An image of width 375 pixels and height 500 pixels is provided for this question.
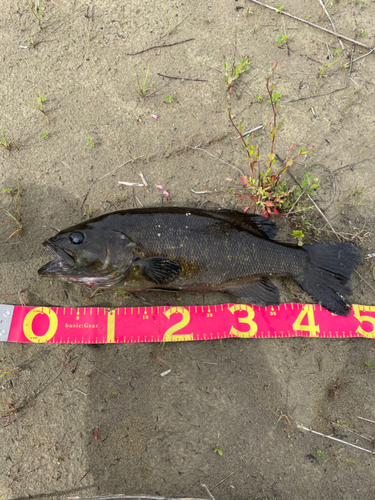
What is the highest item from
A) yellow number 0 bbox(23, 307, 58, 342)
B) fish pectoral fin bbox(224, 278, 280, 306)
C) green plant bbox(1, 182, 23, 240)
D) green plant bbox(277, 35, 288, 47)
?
green plant bbox(277, 35, 288, 47)

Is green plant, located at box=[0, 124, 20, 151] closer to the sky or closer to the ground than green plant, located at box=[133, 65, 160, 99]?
closer to the ground

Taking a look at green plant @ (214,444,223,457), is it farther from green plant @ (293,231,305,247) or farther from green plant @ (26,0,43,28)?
green plant @ (26,0,43,28)

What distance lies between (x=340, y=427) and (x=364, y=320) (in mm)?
1268

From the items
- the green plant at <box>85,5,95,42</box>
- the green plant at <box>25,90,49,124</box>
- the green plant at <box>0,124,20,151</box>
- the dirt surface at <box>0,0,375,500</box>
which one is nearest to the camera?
the dirt surface at <box>0,0,375,500</box>

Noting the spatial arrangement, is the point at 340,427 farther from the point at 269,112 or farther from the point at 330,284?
the point at 269,112

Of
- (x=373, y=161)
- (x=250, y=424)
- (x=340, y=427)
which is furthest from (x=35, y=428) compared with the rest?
(x=373, y=161)

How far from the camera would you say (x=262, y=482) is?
2959 mm

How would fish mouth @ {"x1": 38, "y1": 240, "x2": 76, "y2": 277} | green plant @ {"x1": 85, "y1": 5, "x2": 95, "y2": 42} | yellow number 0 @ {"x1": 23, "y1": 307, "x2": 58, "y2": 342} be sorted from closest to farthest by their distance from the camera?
fish mouth @ {"x1": 38, "y1": 240, "x2": 76, "y2": 277} < yellow number 0 @ {"x1": 23, "y1": 307, "x2": 58, "y2": 342} < green plant @ {"x1": 85, "y1": 5, "x2": 95, "y2": 42}

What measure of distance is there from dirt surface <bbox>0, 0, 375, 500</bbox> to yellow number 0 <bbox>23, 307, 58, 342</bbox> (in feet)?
0.44

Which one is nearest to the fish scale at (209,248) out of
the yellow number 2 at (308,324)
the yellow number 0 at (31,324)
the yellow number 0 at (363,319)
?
the yellow number 2 at (308,324)

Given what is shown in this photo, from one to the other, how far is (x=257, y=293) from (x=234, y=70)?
306cm

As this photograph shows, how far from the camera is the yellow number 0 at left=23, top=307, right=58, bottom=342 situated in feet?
10.2

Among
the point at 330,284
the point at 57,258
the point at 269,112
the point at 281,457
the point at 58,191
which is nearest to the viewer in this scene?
the point at 57,258

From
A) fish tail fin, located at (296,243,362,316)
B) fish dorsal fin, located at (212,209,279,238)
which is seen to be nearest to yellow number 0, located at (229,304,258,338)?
fish tail fin, located at (296,243,362,316)
